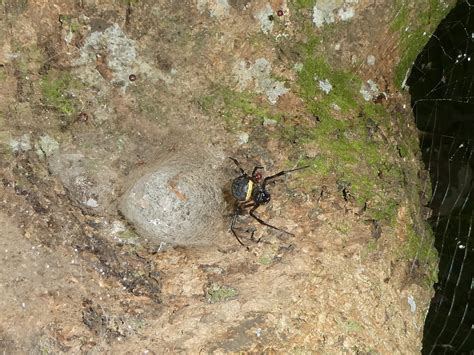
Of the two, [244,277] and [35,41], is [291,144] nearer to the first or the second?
[244,277]

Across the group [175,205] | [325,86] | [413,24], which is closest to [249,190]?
[175,205]

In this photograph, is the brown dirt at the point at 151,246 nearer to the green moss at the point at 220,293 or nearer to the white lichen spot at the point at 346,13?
the green moss at the point at 220,293

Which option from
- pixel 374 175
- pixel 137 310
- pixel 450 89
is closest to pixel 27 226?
pixel 137 310

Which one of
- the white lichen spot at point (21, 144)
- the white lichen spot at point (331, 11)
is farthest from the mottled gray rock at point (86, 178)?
the white lichen spot at point (331, 11)

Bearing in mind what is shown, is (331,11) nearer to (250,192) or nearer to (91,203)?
(250,192)

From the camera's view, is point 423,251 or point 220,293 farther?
point 423,251

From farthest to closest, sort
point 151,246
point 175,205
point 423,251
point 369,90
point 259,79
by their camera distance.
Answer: point 369,90 → point 423,251 → point 259,79 → point 151,246 → point 175,205

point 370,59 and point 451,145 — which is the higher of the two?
point 370,59

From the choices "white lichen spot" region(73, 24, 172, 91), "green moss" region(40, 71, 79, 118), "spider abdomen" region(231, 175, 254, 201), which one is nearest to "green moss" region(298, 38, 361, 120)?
"spider abdomen" region(231, 175, 254, 201)
